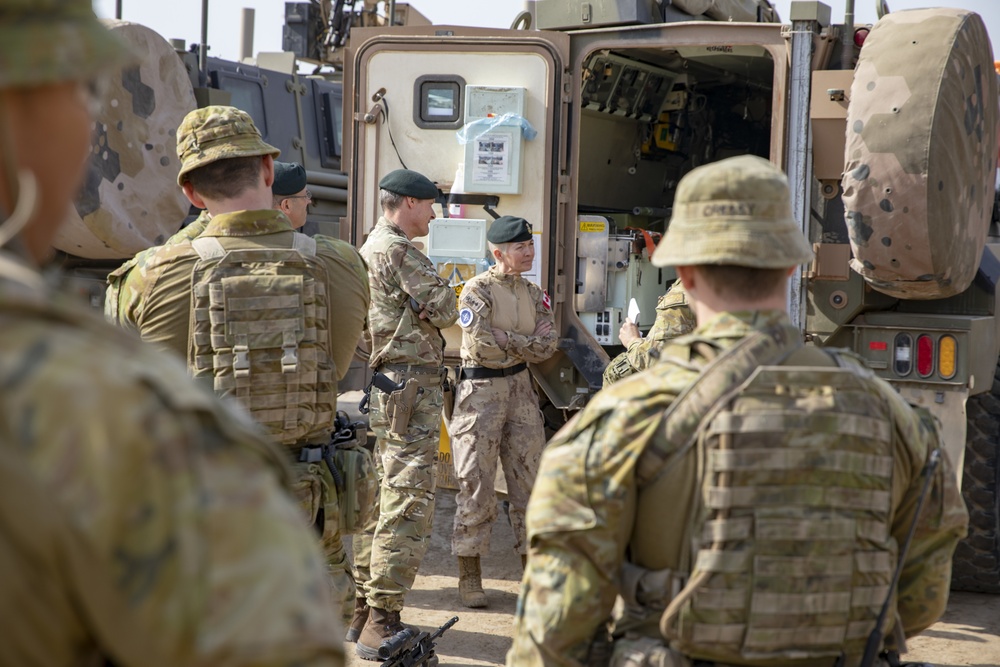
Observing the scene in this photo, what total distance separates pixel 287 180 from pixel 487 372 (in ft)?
4.29

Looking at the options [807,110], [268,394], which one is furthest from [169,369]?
[807,110]

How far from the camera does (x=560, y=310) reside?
525 centimetres

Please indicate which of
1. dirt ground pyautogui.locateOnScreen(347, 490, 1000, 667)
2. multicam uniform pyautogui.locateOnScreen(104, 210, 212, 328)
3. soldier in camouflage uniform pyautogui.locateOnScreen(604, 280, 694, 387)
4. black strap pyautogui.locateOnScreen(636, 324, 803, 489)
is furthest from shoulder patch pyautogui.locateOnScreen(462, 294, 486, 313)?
black strap pyautogui.locateOnScreen(636, 324, 803, 489)

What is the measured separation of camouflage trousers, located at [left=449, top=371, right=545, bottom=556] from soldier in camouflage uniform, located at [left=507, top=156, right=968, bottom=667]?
3.23m

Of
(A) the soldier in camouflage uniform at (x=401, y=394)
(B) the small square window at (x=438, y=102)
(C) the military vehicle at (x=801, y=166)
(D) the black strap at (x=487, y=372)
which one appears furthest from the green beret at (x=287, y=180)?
(D) the black strap at (x=487, y=372)

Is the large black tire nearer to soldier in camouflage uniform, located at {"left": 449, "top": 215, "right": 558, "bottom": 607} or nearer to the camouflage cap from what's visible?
soldier in camouflage uniform, located at {"left": 449, "top": 215, "right": 558, "bottom": 607}

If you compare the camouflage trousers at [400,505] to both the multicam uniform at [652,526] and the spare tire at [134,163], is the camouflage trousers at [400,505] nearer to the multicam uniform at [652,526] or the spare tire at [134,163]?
the spare tire at [134,163]

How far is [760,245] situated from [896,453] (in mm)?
423

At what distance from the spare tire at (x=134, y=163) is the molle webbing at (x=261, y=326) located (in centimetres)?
294

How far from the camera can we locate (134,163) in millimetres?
5910

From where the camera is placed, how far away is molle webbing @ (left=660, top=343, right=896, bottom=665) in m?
1.79

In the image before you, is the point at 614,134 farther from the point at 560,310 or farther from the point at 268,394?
the point at 268,394

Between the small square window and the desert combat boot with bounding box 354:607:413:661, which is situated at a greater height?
the small square window

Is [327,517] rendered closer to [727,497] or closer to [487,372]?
[727,497]
